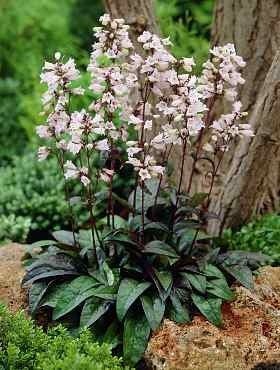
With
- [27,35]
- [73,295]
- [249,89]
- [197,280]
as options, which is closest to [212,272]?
[197,280]

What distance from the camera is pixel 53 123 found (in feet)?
11.6

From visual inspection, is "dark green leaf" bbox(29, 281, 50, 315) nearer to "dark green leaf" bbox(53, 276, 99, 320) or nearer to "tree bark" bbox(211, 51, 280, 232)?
"dark green leaf" bbox(53, 276, 99, 320)

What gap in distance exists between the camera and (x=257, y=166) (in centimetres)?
438

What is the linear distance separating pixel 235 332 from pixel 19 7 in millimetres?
6216

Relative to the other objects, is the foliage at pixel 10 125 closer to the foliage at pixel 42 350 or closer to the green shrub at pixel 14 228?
the green shrub at pixel 14 228

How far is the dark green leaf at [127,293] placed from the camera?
139 inches

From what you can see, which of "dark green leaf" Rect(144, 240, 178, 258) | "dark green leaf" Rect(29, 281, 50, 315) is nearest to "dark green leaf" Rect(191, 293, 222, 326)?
"dark green leaf" Rect(144, 240, 178, 258)

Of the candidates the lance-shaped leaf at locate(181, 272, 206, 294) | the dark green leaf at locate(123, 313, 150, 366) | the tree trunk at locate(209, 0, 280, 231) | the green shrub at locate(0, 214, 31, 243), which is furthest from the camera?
the green shrub at locate(0, 214, 31, 243)

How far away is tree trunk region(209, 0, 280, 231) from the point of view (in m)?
4.46

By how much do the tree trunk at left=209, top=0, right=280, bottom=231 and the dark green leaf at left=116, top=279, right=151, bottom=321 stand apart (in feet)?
3.64

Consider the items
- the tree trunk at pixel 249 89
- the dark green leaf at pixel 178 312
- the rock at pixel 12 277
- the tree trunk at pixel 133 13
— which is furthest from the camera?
the tree trunk at pixel 133 13

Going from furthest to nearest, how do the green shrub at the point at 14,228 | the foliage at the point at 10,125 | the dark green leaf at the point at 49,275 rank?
the foliage at the point at 10,125 < the green shrub at the point at 14,228 < the dark green leaf at the point at 49,275

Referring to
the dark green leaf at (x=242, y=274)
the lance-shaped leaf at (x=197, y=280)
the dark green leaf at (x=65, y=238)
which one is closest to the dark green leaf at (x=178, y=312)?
the lance-shaped leaf at (x=197, y=280)

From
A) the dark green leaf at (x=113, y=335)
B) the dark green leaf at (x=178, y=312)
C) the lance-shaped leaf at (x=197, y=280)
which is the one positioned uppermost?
the lance-shaped leaf at (x=197, y=280)
